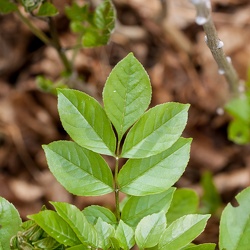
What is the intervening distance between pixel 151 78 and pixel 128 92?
5.25 feet

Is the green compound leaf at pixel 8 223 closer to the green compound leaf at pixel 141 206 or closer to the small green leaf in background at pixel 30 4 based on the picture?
the green compound leaf at pixel 141 206

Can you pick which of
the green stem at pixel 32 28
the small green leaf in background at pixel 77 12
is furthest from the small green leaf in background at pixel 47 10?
the small green leaf in background at pixel 77 12

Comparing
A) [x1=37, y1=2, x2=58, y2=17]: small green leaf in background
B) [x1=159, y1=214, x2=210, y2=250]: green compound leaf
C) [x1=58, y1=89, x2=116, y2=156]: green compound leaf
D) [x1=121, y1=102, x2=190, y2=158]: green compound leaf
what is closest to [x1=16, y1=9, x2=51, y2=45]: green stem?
[x1=37, y1=2, x2=58, y2=17]: small green leaf in background

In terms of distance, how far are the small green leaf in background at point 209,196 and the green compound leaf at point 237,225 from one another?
3.60 ft

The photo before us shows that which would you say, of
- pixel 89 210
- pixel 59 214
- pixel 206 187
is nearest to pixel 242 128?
pixel 206 187

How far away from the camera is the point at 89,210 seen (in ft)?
3.93

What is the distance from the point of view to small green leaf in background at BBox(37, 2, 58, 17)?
1.44 meters

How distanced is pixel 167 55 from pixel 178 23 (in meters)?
0.21

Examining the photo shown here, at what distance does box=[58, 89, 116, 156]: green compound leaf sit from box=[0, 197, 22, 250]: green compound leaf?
230 millimetres

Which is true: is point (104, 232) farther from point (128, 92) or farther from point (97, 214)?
point (128, 92)

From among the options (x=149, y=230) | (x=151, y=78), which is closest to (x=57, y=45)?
(x=149, y=230)

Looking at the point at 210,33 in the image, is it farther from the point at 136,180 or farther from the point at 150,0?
the point at 150,0

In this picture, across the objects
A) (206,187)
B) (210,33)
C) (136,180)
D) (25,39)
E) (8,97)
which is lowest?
(206,187)

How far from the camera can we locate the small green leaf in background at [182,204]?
1.50m
